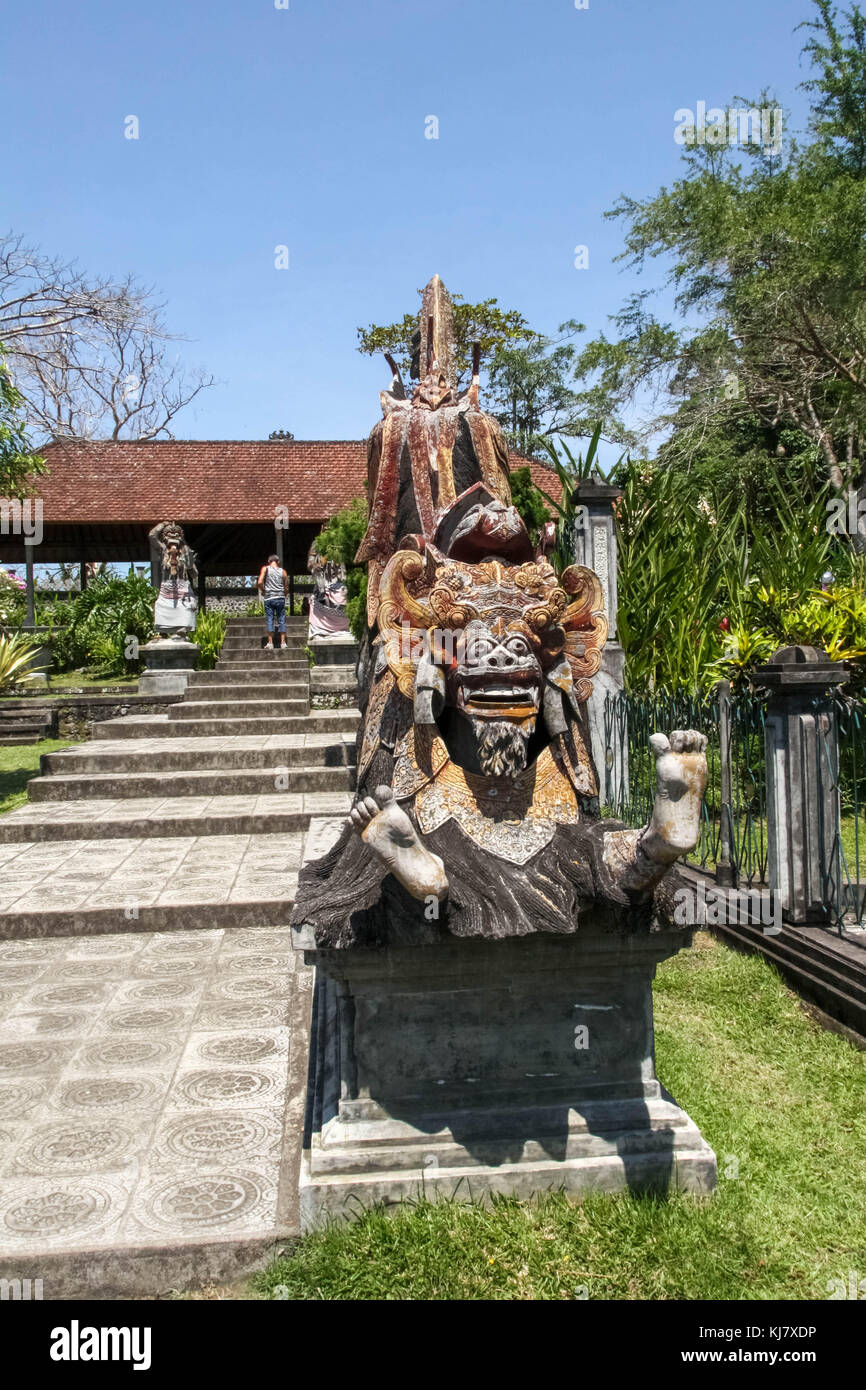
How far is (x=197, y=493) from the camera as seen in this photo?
19.9 m

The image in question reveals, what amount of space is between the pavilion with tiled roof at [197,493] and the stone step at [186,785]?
10.4 m

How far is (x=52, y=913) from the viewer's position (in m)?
5.09

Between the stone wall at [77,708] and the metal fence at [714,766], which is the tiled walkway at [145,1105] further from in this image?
the stone wall at [77,708]

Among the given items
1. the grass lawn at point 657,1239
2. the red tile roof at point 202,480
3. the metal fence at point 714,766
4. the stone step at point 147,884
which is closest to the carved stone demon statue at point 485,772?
the grass lawn at point 657,1239

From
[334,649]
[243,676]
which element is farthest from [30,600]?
[334,649]

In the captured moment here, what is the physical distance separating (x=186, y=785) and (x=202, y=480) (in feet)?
44.0

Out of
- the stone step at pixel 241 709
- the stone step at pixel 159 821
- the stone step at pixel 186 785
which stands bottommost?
the stone step at pixel 159 821

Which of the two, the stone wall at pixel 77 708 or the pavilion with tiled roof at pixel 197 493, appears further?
the pavilion with tiled roof at pixel 197 493

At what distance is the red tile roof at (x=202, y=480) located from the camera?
19.2m

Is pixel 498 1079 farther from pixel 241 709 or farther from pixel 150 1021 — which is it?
pixel 241 709

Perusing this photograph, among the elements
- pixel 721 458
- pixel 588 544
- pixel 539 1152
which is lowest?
pixel 539 1152

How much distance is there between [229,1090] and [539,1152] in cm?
121
